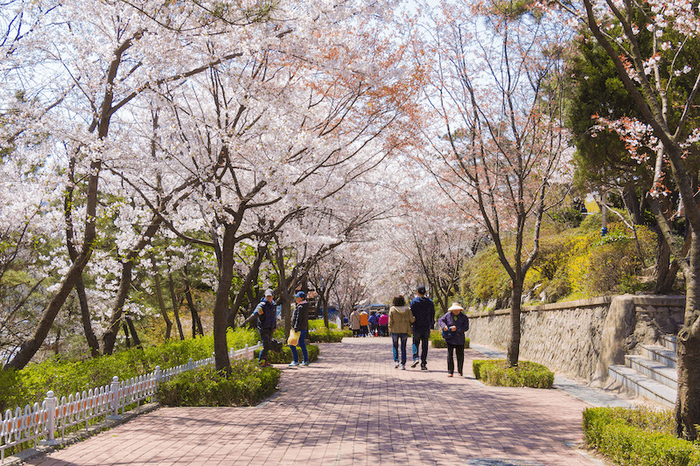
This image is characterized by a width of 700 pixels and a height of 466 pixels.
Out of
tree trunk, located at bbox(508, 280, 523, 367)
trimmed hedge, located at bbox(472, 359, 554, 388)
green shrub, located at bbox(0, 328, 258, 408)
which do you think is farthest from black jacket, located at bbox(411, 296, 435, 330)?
green shrub, located at bbox(0, 328, 258, 408)

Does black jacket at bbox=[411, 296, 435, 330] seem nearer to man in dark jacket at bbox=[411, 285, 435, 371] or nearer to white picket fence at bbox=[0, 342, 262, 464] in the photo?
man in dark jacket at bbox=[411, 285, 435, 371]

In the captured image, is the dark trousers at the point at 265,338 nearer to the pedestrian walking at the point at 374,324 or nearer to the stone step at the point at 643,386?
the stone step at the point at 643,386

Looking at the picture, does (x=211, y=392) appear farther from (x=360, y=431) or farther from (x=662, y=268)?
(x=662, y=268)

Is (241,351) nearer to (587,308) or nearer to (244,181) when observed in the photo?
(244,181)

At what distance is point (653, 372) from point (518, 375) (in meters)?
2.53

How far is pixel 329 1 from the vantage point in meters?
8.66

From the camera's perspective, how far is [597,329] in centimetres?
Answer: 1131

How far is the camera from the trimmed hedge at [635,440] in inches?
186

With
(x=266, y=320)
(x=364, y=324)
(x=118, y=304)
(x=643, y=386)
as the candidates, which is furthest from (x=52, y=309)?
(x=364, y=324)

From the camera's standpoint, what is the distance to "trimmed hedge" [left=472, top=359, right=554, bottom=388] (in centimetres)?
1053

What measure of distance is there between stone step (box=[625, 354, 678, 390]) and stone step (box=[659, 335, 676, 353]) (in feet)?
1.31

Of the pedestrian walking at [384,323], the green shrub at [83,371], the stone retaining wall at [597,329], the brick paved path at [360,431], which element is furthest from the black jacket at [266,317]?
the pedestrian walking at [384,323]

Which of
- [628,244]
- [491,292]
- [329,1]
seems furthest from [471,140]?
[491,292]

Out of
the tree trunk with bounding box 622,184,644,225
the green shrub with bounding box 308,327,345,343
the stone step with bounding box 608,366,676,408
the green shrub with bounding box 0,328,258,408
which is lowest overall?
the green shrub with bounding box 308,327,345,343
